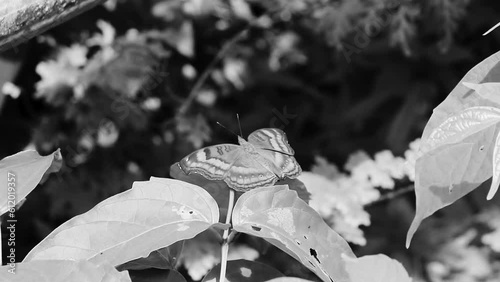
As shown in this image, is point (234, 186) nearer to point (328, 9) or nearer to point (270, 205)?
point (270, 205)

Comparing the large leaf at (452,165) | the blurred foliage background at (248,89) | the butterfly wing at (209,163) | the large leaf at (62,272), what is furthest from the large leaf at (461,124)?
the blurred foliage background at (248,89)

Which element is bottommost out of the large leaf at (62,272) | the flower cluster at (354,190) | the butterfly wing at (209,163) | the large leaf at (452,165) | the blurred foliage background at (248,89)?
the blurred foliage background at (248,89)

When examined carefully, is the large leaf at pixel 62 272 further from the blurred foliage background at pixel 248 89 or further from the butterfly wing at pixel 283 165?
the blurred foliage background at pixel 248 89

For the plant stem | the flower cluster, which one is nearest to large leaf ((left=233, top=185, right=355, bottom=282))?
the plant stem

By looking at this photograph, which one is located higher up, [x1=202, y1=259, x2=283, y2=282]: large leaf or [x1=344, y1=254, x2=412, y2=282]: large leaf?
[x1=344, y1=254, x2=412, y2=282]: large leaf

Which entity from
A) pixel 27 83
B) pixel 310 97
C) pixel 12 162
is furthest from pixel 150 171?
pixel 12 162

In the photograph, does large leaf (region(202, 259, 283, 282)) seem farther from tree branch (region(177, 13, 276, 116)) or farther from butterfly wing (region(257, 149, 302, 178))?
tree branch (region(177, 13, 276, 116))
